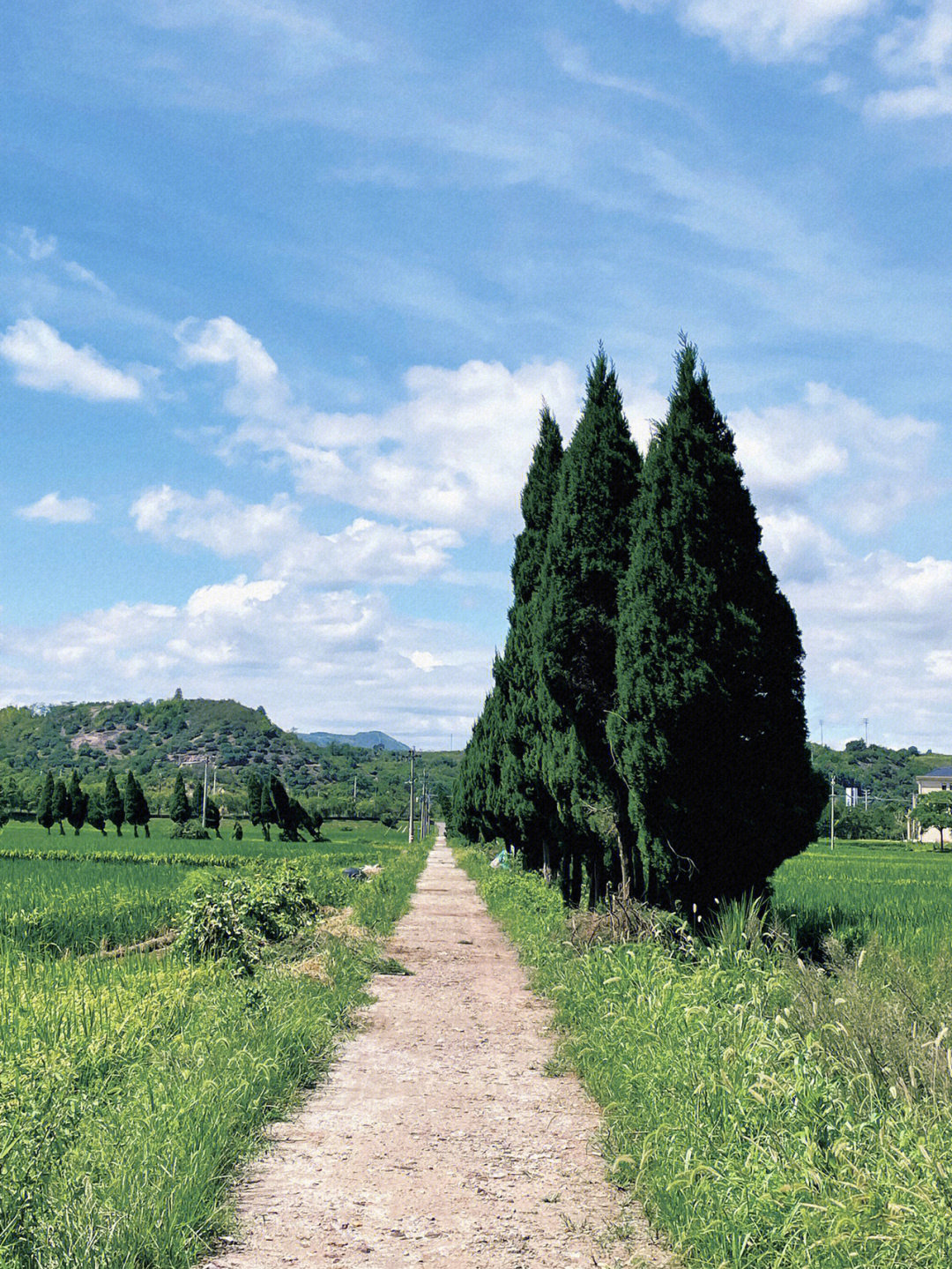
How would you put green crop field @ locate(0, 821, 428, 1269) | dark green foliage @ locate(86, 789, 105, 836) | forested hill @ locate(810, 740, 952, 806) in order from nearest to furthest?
green crop field @ locate(0, 821, 428, 1269) → dark green foliage @ locate(86, 789, 105, 836) → forested hill @ locate(810, 740, 952, 806)

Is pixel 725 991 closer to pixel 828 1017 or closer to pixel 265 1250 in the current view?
pixel 828 1017

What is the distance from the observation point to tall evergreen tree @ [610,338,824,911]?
9484 mm

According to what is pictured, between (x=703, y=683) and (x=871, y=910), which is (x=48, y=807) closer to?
(x=871, y=910)

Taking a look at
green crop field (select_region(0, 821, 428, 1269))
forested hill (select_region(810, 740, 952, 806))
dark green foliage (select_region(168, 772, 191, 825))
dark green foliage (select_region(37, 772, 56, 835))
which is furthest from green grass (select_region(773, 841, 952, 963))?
forested hill (select_region(810, 740, 952, 806))

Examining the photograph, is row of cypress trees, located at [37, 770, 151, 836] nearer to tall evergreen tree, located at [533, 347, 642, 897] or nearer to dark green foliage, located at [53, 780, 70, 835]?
dark green foliage, located at [53, 780, 70, 835]

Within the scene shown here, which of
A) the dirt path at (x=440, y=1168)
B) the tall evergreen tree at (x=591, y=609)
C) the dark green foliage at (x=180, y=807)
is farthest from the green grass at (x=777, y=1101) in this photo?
the dark green foliage at (x=180, y=807)

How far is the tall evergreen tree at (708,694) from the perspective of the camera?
948cm

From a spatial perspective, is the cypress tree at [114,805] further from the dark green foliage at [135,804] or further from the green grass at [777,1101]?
the green grass at [777,1101]

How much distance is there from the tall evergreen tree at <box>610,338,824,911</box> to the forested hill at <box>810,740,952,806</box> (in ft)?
414

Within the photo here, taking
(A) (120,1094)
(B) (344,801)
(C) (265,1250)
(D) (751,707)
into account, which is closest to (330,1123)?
(A) (120,1094)

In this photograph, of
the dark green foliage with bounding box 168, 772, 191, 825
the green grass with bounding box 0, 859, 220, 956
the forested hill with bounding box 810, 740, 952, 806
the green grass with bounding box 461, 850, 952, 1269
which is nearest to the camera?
the green grass with bounding box 461, 850, 952, 1269

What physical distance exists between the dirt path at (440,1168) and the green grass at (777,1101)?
271 millimetres

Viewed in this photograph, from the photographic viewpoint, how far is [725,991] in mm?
6582

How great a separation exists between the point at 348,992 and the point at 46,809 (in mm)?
62924
